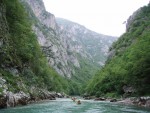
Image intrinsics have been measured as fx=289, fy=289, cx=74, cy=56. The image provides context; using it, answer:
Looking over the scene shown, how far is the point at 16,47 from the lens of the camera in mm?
72750

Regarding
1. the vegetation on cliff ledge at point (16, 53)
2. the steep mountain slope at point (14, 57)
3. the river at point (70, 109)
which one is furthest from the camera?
the vegetation on cliff ledge at point (16, 53)

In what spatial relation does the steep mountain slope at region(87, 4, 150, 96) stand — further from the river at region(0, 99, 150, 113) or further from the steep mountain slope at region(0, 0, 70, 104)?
the steep mountain slope at region(0, 0, 70, 104)

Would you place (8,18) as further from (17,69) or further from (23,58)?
(17,69)

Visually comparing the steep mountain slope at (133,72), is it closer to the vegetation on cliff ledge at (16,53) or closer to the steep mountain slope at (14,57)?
the steep mountain slope at (14,57)

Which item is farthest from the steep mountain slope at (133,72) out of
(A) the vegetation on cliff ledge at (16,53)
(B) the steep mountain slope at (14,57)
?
(A) the vegetation on cliff ledge at (16,53)

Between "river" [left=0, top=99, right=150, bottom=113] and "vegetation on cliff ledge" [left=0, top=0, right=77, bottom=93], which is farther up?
"vegetation on cliff ledge" [left=0, top=0, right=77, bottom=93]

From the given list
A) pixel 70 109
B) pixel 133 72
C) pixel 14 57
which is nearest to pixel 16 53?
pixel 14 57

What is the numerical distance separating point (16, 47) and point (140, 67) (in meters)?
30.9

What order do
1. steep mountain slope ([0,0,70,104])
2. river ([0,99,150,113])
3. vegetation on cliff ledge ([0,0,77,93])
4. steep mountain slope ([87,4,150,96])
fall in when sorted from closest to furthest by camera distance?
river ([0,99,150,113]) < steep mountain slope ([0,0,70,104]) < vegetation on cliff ledge ([0,0,77,93]) < steep mountain slope ([87,4,150,96])

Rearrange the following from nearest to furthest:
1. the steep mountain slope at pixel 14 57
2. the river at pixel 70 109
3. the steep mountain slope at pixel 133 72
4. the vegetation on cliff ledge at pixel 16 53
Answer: the river at pixel 70 109, the steep mountain slope at pixel 14 57, the vegetation on cliff ledge at pixel 16 53, the steep mountain slope at pixel 133 72

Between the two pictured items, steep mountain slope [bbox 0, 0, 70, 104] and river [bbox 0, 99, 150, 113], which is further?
steep mountain slope [bbox 0, 0, 70, 104]

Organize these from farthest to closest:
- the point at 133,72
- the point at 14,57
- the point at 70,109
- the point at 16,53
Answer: the point at 16,53 < the point at 14,57 < the point at 133,72 < the point at 70,109

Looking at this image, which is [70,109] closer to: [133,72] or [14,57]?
[133,72]

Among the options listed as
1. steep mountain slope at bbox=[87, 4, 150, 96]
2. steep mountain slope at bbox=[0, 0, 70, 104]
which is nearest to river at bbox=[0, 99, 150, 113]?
steep mountain slope at bbox=[0, 0, 70, 104]
